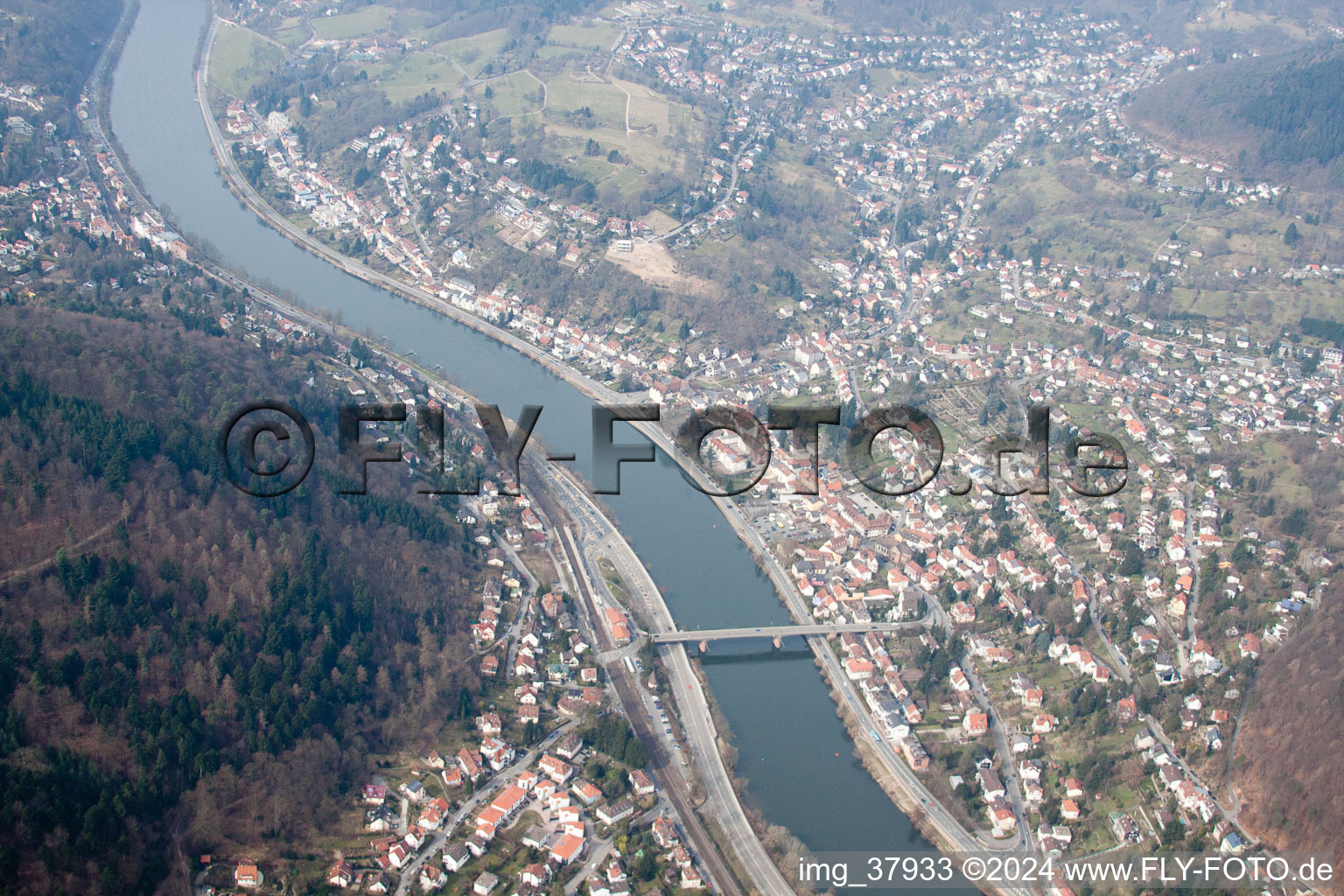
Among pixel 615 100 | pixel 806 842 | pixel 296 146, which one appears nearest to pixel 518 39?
pixel 615 100

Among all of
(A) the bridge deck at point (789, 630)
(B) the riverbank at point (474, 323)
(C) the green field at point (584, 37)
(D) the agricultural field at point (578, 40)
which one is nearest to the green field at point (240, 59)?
(B) the riverbank at point (474, 323)

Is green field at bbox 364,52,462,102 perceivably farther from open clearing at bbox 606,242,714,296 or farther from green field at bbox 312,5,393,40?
open clearing at bbox 606,242,714,296

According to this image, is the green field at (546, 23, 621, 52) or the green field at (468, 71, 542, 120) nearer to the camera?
the green field at (468, 71, 542, 120)

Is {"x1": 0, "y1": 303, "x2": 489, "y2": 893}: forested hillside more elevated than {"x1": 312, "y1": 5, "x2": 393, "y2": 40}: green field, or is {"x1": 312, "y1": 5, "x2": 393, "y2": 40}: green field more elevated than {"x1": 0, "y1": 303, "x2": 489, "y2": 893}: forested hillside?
{"x1": 312, "y1": 5, "x2": 393, "y2": 40}: green field

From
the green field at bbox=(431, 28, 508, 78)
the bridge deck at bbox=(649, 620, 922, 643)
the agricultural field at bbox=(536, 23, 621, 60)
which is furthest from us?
the agricultural field at bbox=(536, 23, 621, 60)

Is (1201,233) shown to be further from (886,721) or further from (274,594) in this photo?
(274,594)

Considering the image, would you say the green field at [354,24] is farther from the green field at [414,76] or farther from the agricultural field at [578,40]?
the agricultural field at [578,40]

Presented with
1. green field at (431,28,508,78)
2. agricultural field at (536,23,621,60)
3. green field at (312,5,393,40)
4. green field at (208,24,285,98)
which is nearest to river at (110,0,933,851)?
green field at (208,24,285,98)
